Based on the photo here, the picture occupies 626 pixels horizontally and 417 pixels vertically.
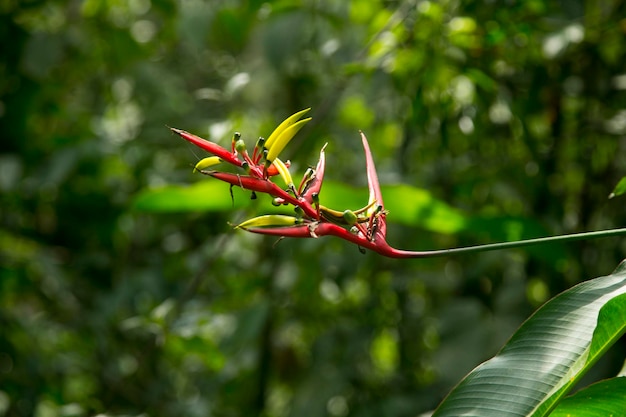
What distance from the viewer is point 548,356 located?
55 centimetres

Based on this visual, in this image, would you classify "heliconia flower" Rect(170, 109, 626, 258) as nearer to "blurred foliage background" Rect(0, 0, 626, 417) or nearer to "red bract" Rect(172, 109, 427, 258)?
"red bract" Rect(172, 109, 427, 258)

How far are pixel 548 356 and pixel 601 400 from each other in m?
0.05

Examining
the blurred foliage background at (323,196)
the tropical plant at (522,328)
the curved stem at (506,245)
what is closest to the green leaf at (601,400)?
the tropical plant at (522,328)

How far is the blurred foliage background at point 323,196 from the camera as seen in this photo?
1.22m

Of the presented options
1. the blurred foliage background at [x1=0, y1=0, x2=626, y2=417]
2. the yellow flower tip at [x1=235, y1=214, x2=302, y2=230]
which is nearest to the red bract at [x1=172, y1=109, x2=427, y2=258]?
the yellow flower tip at [x1=235, y1=214, x2=302, y2=230]

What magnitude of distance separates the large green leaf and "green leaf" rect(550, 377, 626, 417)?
0.12 ft

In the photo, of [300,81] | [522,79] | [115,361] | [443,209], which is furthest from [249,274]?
[443,209]

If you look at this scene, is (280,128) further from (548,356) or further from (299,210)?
(548,356)

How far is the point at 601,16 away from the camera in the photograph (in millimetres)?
1413

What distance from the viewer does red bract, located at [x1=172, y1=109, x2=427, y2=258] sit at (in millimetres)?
529

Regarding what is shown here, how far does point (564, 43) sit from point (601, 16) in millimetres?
357

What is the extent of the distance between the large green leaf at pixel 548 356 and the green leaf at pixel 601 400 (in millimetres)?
37

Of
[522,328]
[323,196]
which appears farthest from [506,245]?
[323,196]

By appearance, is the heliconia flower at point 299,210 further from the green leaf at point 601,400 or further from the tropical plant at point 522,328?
the green leaf at point 601,400
